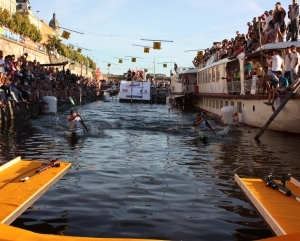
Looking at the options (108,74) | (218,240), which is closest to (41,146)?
(218,240)

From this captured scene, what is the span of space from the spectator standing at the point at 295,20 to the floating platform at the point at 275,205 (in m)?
13.3

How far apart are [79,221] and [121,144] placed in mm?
8374

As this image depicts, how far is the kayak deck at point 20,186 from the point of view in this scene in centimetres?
539

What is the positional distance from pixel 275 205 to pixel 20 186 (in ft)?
12.2

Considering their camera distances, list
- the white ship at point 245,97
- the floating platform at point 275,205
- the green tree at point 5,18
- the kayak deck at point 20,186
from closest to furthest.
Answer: the floating platform at point 275,205
the kayak deck at point 20,186
the white ship at point 245,97
the green tree at point 5,18

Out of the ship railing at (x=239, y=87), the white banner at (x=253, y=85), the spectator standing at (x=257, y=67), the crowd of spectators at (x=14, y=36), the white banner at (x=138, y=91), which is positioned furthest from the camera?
the white banner at (x=138, y=91)

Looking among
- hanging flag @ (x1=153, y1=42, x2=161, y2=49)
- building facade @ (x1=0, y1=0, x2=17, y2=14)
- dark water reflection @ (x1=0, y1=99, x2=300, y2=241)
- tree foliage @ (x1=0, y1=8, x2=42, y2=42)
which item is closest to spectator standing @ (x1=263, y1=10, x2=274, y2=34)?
dark water reflection @ (x1=0, y1=99, x2=300, y2=241)

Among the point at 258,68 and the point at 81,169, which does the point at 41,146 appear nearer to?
the point at 81,169

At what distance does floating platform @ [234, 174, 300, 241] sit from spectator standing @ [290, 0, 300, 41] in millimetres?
13252

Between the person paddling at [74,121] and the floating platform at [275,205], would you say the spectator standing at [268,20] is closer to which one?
the person paddling at [74,121]

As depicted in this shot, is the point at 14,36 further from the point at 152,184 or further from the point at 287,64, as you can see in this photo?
the point at 152,184

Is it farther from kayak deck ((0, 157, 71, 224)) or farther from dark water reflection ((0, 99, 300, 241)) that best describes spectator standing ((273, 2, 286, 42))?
kayak deck ((0, 157, 71, 224))

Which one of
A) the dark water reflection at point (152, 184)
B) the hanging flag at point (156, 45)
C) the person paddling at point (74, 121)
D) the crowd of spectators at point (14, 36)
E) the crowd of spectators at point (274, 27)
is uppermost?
the crowd of spectators at point (14, 36)

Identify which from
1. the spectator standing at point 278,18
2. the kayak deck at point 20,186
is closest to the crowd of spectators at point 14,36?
the spectator standing at point 278,18
